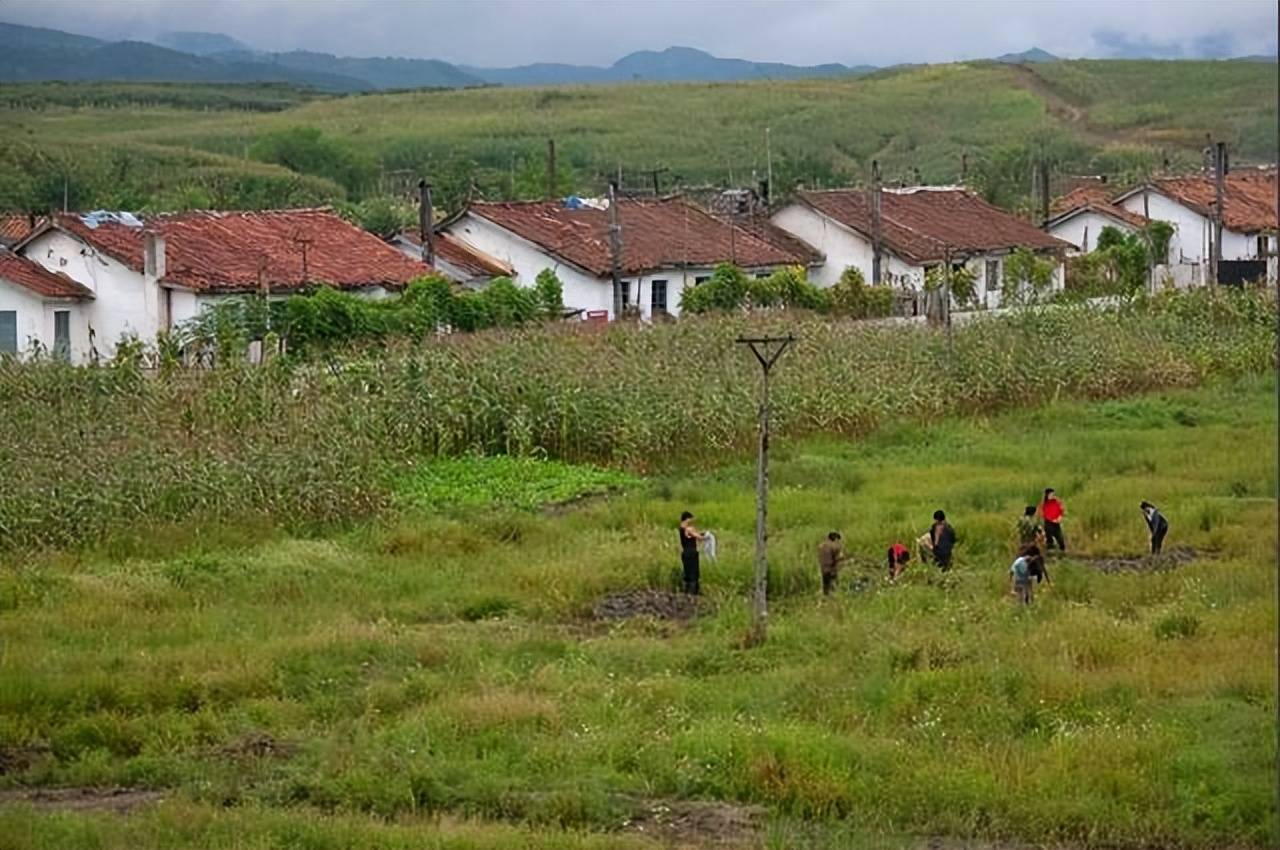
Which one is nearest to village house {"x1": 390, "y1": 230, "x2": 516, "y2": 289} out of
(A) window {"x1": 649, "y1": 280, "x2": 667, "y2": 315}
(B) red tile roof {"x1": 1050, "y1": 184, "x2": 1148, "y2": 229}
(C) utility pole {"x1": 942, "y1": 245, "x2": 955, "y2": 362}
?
(A) window {"x1": 649, "y1": 280, "x2": 667, "y2": 315}

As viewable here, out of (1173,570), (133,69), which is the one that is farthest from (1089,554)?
(133,69)

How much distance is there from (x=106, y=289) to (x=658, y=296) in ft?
36.0

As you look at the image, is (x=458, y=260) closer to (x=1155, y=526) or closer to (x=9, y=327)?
(x=9, y=327)

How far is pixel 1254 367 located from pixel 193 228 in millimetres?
17621

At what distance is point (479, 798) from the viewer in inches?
457

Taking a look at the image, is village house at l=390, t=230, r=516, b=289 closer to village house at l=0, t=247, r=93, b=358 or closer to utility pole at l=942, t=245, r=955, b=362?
village house at l=0, t=247, r=93, b=358

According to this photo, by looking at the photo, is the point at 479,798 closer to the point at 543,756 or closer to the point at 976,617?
the point at 543,756

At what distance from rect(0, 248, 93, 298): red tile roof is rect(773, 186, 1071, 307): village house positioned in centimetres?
1663

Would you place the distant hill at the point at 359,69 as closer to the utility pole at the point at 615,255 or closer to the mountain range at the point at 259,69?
the mountain range at the point at 259,69

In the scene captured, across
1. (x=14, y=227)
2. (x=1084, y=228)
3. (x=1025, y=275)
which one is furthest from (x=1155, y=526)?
(x=1084, y=228)

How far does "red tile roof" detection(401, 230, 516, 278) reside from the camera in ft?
120

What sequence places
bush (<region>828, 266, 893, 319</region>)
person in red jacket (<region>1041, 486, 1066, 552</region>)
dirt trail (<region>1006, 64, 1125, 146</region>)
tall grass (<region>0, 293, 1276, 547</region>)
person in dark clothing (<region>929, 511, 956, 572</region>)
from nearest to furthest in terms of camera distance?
person in dark clothing (<region>929, 511, 956, 572</region>) → person in red jacket (<region>1041, 486, 1066, 552</region>) → tall grass (<region>0, 293, 1276, 547</region>) → bush (<region>828, 266, 893, 319</region>) → dirt trail (<region>1006, 64, 1125, 146</region>)

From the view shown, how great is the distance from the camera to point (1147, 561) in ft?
60.8

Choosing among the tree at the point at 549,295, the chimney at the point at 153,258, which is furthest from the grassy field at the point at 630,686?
the tree at the point at 549,295
